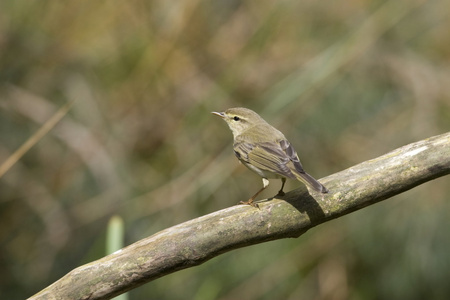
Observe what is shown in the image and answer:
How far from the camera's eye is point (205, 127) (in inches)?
168

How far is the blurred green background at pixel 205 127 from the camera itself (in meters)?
4.05

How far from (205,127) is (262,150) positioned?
4.06ft

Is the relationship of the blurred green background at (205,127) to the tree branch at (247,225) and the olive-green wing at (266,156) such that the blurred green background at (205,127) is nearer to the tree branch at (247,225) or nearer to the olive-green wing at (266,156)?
the olive-green wing at (266,156)

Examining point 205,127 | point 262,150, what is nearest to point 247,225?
point 262,150

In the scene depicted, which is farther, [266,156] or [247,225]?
[266,156]

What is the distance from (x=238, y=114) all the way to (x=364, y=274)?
1697 mm

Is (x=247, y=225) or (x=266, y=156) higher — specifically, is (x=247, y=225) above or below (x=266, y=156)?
below

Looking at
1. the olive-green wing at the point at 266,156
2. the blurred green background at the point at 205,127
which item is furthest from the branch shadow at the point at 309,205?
the blurred green background at the point at 205,127

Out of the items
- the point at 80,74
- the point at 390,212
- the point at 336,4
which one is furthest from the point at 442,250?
the point at 80,74

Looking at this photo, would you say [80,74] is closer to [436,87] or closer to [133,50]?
[133,50]

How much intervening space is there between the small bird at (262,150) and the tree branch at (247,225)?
0.53 feet

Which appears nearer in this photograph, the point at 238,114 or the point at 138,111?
the point at 238,114

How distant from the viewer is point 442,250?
4.23 meters

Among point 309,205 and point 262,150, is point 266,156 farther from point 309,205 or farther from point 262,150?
point 309,205
